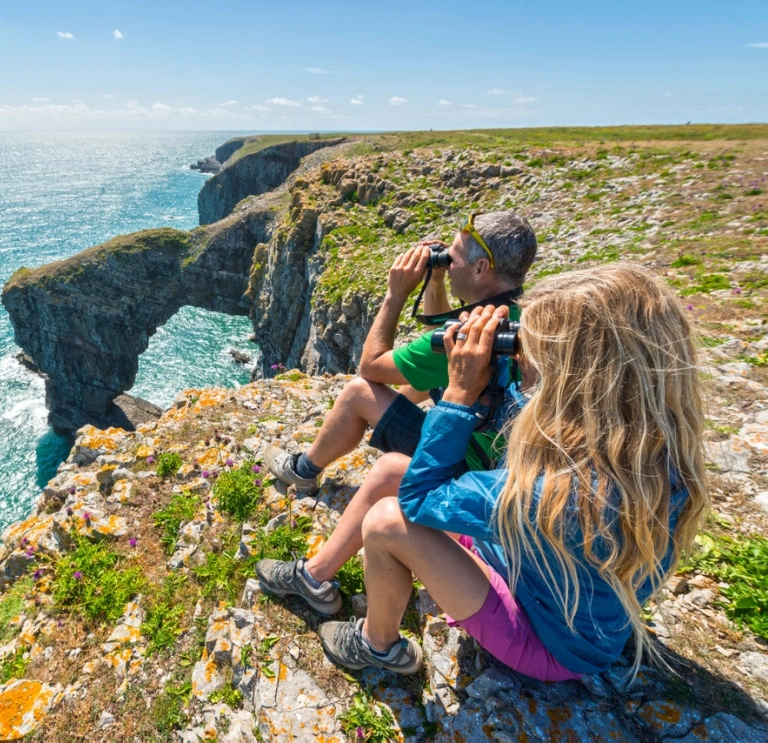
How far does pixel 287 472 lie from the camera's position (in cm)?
619

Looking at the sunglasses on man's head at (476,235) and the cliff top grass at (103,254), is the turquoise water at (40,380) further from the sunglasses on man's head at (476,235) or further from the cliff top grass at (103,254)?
the sunglasses on man's head at (476,235)

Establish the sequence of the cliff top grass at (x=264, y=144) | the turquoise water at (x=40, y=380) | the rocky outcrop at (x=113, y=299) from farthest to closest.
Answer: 1. the cliff top grass at (x=264, y=144)
2. the rocky outcrop at (x=113, y=299)
3. the turquoise water at (x=40, y=380)

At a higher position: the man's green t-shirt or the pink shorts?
the man's green t-shirt

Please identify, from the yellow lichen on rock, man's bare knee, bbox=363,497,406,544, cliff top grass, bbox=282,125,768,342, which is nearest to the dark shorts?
man's bare knee, bbox=363,497,406,544

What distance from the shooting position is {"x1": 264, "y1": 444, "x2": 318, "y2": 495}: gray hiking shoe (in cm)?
614

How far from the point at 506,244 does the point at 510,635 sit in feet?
11.5

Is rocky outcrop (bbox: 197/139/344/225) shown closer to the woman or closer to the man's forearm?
the man's forearm

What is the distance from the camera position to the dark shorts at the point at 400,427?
4.83 meters

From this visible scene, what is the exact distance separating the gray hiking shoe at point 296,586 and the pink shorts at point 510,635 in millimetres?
1738

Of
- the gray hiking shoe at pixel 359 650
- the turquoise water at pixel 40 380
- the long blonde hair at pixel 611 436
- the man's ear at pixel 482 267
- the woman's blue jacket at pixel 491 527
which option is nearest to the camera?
the long blonde hair at pixel 611 436

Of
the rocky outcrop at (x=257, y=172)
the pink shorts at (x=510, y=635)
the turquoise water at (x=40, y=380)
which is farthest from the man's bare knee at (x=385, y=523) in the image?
the rocky outcrop at (x=257, y=172)

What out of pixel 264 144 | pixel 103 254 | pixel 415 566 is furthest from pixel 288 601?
pixel 264 144

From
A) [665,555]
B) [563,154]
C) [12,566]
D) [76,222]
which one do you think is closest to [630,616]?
[665,555]

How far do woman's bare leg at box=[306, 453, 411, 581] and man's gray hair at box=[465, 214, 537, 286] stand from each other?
2243mm
